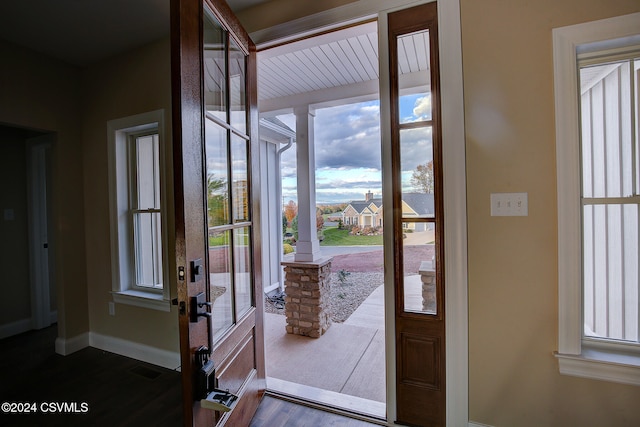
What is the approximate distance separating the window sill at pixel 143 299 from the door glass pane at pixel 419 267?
6.54 ft

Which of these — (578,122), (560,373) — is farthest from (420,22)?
(560,373)

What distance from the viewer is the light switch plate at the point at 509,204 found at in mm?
1469

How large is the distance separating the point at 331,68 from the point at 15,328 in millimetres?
4372

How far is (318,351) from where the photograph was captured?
2.84m

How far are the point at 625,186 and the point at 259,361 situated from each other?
227cm

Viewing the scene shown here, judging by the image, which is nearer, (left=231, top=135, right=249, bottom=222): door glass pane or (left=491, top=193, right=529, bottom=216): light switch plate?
(left=491, top=193, right=529, bottom=216): light switch plate

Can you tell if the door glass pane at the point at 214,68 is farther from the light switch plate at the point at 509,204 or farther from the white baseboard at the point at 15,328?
the white baseboard at the point at 15,328

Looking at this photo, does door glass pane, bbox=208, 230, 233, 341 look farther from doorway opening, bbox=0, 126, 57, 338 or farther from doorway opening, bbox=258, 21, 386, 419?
doorway opening, bbox=0, 126, 57, 338

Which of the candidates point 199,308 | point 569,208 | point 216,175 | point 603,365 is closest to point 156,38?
point 216,175

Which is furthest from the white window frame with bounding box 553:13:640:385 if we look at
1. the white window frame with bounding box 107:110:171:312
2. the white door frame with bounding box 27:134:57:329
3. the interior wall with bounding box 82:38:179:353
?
the white door frame with bounding box 27:134:57:329

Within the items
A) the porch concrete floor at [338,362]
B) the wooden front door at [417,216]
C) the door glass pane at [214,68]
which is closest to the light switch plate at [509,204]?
the wooden front door at [417,216]

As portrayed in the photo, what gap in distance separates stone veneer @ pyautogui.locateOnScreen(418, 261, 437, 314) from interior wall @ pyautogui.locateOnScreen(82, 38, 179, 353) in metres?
1.97

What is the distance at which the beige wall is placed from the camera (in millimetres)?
1412

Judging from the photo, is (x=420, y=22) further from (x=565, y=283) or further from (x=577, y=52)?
(x=565, y=283)
